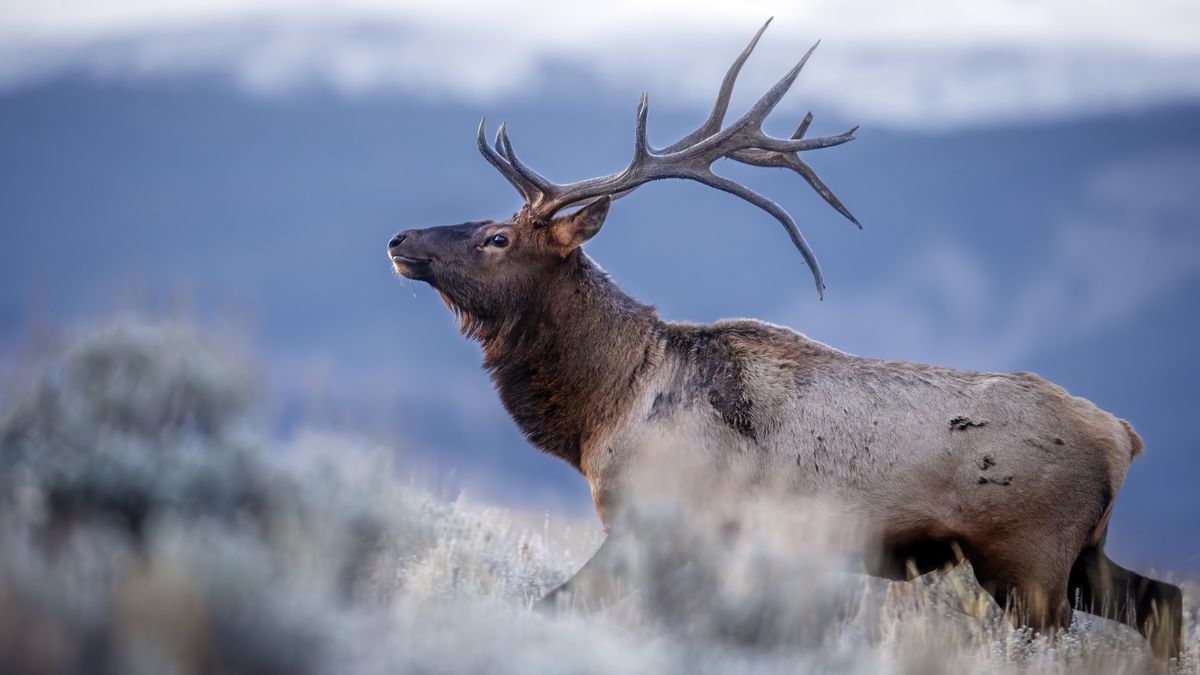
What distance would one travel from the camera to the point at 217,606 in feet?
13.6

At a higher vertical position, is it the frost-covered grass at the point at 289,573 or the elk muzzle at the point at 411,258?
the elk muzzle at the point at 411,258

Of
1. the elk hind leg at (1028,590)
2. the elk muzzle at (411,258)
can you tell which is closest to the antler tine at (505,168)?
the elk muzzle at (411,258)

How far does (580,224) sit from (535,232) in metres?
0.30

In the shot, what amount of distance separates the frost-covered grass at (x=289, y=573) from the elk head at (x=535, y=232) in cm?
174

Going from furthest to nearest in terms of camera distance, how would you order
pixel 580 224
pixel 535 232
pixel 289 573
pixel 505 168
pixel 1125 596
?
1. pixel 505 168
2. pixel 535 232
3. pixel 580 224
4. pixel 1125 596
5. pixel 289 573

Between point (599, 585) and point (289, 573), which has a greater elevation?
point (599, 585)

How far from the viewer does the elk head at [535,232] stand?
841cm

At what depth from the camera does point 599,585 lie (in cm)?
673

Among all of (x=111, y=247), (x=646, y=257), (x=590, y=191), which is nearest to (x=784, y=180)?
(x=646, y=257)

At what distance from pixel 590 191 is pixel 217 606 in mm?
4868

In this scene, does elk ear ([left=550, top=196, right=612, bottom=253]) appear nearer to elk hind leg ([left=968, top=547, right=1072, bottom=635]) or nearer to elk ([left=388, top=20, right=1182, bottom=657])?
elk ([left=388, top=20, right=1182, bottom=657])

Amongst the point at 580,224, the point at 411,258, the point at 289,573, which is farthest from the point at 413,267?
the point at 289,573

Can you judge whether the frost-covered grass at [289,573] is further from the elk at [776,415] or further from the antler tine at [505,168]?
the antler tine at [505,168]

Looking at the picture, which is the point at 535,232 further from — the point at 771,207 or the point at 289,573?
the point at 289,573
